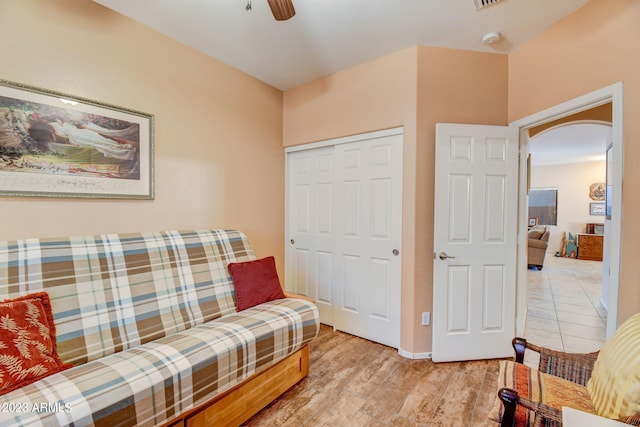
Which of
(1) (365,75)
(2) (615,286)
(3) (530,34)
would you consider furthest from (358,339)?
(3) (530,34)

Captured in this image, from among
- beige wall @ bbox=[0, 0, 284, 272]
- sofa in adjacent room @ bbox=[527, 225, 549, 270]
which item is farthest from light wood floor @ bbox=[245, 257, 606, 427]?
sofa in adjacent room @ bbox=[527, 225, 549, 270]

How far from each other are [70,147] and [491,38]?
10.3 feet

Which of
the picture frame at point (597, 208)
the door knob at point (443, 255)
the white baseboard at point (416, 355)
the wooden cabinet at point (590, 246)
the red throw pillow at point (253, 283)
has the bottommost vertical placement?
the white baseboard at point (416, 355)

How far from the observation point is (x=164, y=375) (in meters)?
1.31

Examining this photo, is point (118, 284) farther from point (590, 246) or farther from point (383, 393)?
point (590, 246)

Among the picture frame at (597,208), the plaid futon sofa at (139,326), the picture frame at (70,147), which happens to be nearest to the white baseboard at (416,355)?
the plaid futon sofa at (139,326)

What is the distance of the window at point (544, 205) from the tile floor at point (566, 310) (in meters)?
2.22

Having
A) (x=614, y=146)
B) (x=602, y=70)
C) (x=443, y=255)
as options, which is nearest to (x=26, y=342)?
(x=443, y=255)

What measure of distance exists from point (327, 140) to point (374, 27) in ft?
3.64

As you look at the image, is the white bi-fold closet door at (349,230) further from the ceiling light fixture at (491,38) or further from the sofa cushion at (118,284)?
the sofa cushion at (118,284)

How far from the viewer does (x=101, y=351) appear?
5.09 feet

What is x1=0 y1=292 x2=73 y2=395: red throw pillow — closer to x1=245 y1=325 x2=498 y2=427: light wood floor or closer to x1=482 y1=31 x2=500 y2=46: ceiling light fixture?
x1=245 y1=325 x2=498 y2=427: light wood floor

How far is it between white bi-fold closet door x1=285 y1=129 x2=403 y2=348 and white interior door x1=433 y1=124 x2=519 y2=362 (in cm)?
36

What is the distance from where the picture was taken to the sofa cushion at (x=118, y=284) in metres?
1.52
